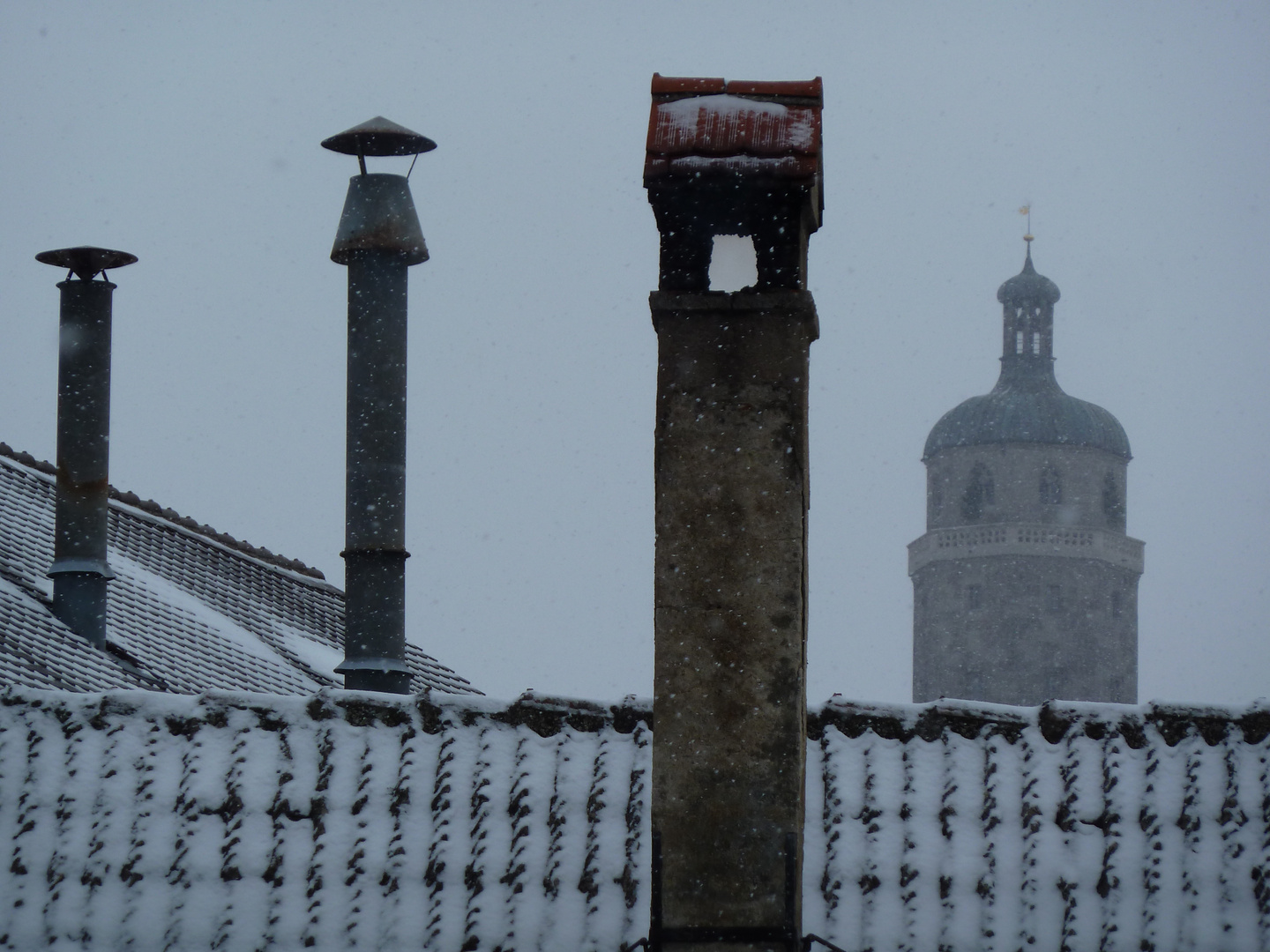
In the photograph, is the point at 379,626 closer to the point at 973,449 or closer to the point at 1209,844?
the point at 1209,844

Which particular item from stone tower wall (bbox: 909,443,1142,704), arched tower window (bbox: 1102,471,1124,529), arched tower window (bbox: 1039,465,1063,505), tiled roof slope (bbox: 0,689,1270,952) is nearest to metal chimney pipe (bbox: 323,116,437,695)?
tiled roof slope (bbox: 0,689,1270,952)

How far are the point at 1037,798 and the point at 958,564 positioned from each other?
65.3 m

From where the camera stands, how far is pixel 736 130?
17.4 feet

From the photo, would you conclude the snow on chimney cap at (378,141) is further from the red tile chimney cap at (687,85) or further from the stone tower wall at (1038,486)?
the stone tower wall at (1038,486)

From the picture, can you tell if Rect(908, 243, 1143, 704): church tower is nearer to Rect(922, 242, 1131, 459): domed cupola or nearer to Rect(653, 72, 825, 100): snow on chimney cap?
Rect(922, 242, 1131, 459): domed cupola

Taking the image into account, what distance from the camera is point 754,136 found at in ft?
17.4

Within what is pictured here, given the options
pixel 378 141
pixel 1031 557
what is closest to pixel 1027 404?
pixel 1031 557

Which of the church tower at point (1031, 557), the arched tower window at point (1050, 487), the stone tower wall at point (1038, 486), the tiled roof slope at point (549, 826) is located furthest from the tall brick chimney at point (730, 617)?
the arched tower window at point (1050, 487)

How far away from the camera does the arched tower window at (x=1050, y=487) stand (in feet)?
228

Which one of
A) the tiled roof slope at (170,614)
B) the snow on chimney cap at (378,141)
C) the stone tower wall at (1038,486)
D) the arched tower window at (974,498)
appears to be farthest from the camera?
the arched tower window at (974,498)

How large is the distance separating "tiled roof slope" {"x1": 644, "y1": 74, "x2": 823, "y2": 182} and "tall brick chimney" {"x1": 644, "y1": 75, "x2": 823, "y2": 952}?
0.34 meters

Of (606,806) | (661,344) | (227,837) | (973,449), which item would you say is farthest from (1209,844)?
(973,449)

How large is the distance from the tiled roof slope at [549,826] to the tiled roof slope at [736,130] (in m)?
1.82

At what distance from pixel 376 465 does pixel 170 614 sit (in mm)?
2323
